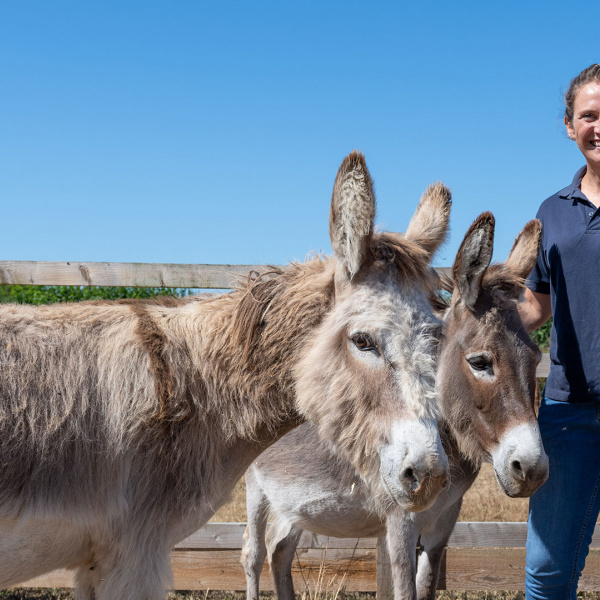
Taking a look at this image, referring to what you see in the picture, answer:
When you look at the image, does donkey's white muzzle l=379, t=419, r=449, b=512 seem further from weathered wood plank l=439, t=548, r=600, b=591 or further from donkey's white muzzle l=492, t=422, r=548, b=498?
weathered wood plank l=439, t=548, r=600, b=591

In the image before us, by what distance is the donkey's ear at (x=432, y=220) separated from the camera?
260 cm

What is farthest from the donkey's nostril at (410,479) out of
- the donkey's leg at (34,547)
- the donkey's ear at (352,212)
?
the donkey's leg at (34,547)

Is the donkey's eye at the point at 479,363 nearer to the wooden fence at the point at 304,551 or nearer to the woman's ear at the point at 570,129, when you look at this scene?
the woman's ear at the point at 570,129

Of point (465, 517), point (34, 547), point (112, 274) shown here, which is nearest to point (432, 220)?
point (34, 547)

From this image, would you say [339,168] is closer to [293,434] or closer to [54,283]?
[293,434]

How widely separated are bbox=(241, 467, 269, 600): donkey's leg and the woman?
2156 millimetres

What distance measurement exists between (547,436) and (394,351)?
1.01 m

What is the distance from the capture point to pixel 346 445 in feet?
7.20

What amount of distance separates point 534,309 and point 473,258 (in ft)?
1.21

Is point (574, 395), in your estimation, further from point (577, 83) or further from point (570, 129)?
point (577, 83)

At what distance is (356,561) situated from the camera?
4535mm

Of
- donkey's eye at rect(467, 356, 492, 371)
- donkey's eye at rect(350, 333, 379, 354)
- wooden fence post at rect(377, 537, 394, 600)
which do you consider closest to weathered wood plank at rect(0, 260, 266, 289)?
donkey's eye at rect(467, 356, 492, 371)

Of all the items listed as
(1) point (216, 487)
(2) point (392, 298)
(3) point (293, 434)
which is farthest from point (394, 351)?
(3) point (293, 434)

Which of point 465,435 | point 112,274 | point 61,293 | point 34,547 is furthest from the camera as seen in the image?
point 61,293
